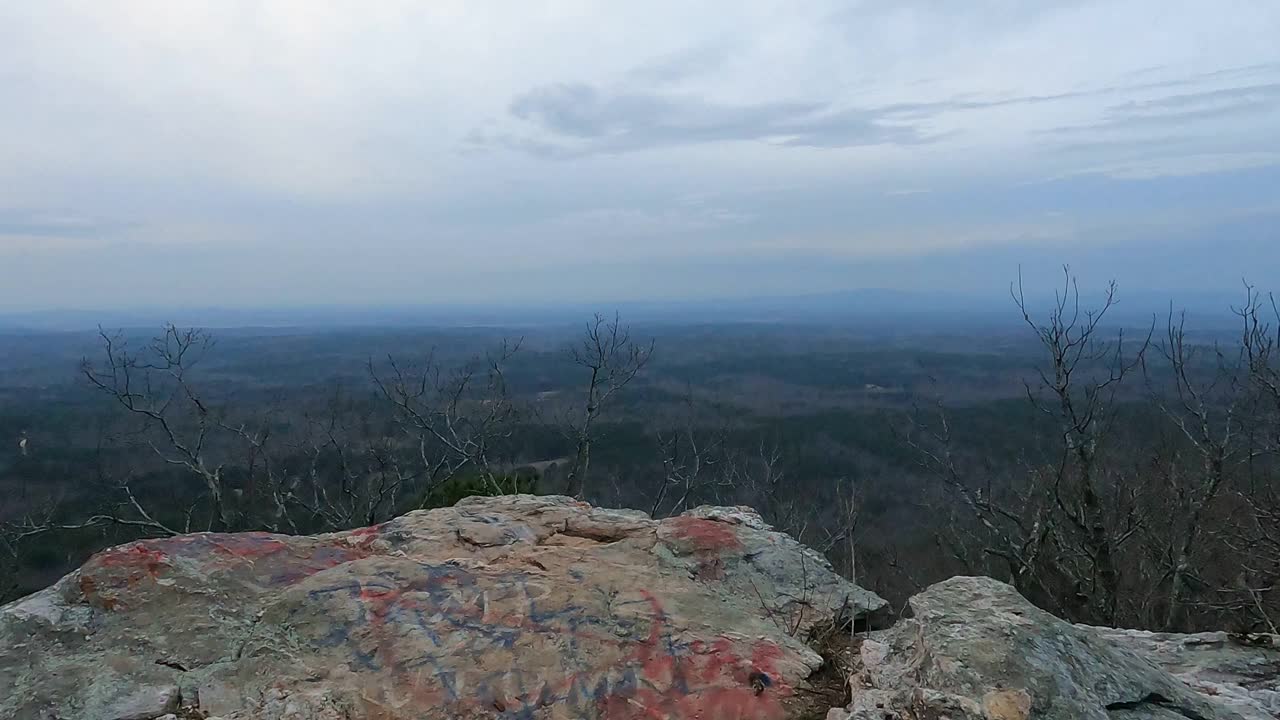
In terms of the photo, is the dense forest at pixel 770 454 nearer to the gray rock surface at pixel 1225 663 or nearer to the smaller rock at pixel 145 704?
the gray rock surface at pixel 1225 663

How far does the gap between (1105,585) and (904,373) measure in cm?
6130

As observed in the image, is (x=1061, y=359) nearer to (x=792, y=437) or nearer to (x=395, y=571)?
(x=395, y=571)

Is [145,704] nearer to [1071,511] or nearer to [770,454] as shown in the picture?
[1071,511]

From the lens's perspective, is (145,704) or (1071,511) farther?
(1071,511)

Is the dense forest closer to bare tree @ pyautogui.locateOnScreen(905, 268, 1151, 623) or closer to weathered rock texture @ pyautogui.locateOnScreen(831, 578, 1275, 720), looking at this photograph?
bare tree @ pyautogui.locateOnScreen(905, 268, 1151, 623)

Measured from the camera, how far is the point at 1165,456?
37.8 feet

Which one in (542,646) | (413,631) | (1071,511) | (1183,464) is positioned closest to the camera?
(542,646)

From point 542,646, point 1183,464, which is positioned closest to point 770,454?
point 1183,464

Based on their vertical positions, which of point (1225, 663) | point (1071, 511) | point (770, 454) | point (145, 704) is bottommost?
point (770, 454)

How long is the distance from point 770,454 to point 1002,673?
1024 inches

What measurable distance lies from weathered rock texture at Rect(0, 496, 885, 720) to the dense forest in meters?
3.51

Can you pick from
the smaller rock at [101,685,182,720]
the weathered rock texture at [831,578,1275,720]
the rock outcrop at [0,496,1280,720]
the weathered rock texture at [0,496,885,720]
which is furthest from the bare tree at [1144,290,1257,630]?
the smaller rock at [101,685,182,720]

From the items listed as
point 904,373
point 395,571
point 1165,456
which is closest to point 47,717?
point 395,571

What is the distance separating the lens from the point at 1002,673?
3039mm
